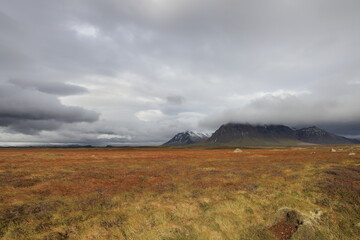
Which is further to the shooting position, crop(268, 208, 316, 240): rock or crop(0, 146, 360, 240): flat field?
crop(0, 146, 360, 240): flat field

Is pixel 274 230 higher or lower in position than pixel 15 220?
lower

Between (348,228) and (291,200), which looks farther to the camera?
(291,200)

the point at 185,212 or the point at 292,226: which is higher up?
the point at 185,212

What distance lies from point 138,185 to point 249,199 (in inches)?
498

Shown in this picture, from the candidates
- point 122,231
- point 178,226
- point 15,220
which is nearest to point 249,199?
point 178,226

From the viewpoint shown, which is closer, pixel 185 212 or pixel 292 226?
pixel 292 226

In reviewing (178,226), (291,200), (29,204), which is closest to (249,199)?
(291,200)

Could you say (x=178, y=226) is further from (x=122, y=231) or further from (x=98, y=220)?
(x=98, y=220)

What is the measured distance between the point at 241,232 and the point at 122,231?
23.5 ft

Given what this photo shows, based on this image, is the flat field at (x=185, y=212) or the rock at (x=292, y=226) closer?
the rock at (x=292, y=226)

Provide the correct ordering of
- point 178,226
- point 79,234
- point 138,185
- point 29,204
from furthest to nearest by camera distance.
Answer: point 138,185, point 29,204, point 178,226, point 79,234

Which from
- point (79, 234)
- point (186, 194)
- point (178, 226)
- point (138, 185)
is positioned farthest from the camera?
point (138, 185)

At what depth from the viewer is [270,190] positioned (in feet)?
63.4

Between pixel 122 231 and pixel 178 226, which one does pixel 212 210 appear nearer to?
pixel 178 226
